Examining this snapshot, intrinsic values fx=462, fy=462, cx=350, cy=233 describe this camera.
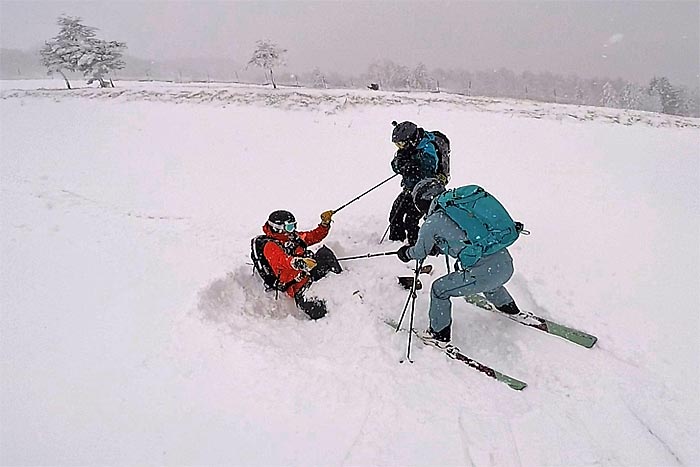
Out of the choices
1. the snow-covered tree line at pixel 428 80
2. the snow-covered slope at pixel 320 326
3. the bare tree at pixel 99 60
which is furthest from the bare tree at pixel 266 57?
the snow-covered slope at pixel 320 326

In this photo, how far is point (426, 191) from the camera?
6742 millimetres

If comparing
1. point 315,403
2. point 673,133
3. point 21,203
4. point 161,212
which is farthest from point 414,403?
point 673,133

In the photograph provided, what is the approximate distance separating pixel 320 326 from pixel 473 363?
2.11 metres

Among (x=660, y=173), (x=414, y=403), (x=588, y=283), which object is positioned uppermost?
(x=660, y=173)

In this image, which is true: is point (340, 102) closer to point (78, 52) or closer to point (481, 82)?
point (78, 52)

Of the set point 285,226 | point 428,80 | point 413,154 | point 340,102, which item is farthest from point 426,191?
point 428,80

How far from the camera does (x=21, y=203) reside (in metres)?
9.38

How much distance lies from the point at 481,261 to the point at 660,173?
8.96 meters

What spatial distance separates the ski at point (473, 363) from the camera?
5203 millimetres

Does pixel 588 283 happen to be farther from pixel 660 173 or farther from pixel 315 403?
pixel 660 173

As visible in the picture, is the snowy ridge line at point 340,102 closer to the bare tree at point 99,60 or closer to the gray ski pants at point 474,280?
the bare tree at point 99,60

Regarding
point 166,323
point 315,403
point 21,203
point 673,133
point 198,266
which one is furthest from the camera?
point 673,133

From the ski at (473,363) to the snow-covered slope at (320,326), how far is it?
0.10 meters

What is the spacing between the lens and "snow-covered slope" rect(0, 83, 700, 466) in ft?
14.7
